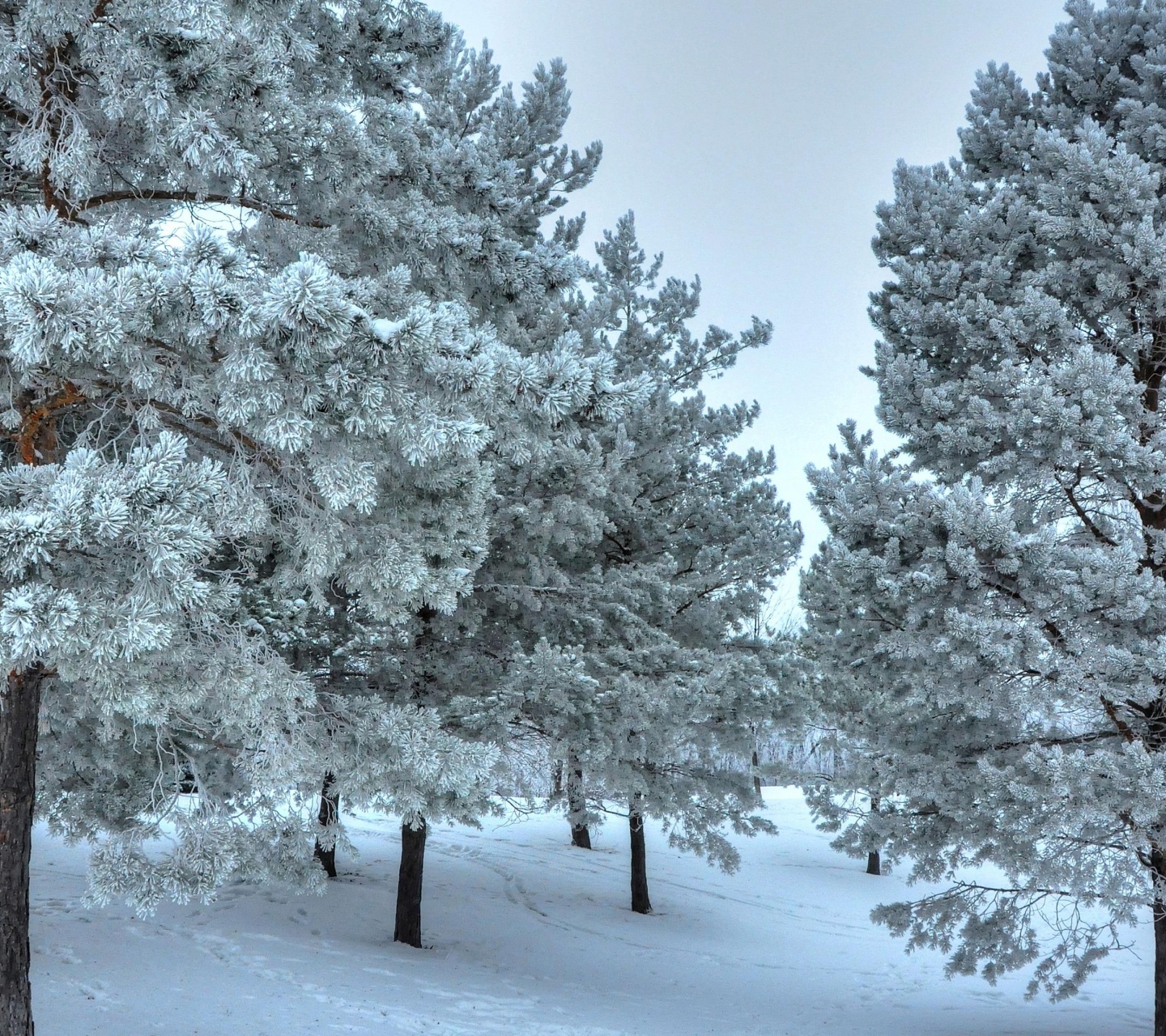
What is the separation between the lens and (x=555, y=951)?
37.2ft

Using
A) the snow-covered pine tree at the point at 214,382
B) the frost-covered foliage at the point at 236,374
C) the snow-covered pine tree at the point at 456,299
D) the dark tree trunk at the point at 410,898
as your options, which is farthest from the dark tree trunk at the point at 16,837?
the dark tree trunk at the point at 410,898

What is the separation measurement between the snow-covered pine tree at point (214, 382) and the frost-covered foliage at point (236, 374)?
18 mm

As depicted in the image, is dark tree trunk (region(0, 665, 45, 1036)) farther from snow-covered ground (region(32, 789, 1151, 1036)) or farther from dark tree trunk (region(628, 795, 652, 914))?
dark tree trunk (region(628, 795, 652, 914))

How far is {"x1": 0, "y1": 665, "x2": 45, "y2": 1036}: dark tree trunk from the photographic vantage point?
15.1 ft

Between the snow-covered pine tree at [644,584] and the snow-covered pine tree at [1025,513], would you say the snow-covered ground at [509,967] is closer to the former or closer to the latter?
the snow-covered pine tree at [644,584]

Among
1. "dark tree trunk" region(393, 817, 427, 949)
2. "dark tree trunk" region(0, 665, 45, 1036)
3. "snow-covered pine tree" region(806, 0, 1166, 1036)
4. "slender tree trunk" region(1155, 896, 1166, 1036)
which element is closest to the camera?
"dark tree trunk" region(0, 665, 45, 1036)

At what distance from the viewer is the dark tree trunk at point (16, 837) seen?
4598mm

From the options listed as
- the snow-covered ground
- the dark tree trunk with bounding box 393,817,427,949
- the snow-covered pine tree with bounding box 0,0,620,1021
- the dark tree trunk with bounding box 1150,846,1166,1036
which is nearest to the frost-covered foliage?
the snow-covered pine tree with bounding box 0,0,620,1021

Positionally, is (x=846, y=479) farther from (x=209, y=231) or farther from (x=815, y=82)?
(x=815, y=82)

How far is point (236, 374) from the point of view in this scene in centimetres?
363

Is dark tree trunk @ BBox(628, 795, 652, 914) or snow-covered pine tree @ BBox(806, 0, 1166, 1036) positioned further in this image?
dark tree trunk @ BBox(628, 795, 652, 914)

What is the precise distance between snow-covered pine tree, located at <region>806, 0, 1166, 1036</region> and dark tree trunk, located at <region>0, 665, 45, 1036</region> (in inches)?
205

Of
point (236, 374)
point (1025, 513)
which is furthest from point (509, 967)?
point (236, 374)

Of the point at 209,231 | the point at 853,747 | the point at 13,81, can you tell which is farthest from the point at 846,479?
the point at 13,81
